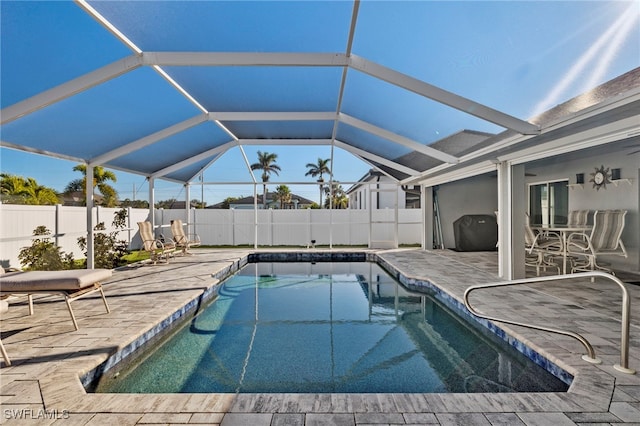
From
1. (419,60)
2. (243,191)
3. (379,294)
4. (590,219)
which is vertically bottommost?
(379,294)

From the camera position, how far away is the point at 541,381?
303 centimetres

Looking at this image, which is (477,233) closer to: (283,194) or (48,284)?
(48,284)

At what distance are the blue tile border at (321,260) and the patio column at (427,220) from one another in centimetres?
217

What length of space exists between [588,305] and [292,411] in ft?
14.5

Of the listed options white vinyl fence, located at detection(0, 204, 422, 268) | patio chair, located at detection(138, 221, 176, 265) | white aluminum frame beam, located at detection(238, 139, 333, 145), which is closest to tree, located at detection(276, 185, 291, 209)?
white vinyl fence, located at detection(0, 204, 422, 268)

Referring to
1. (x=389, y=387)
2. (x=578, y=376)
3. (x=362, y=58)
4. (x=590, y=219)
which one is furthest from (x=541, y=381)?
(x=590, y=219)

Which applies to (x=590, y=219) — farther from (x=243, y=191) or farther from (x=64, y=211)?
(x=64, y=211)

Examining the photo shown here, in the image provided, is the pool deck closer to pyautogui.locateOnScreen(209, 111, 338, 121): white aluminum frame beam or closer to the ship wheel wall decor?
the ship wheel wall decor

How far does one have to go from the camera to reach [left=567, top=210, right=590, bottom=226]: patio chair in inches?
303

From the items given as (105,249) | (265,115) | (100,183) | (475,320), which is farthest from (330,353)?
(100,183)

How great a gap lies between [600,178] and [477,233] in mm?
3943

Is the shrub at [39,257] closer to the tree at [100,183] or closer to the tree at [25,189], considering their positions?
the tree at [25,189]

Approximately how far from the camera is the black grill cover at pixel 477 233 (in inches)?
436

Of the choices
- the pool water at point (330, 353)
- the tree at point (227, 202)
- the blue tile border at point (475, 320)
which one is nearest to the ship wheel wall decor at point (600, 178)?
the blue tile border at point (475, 320)
